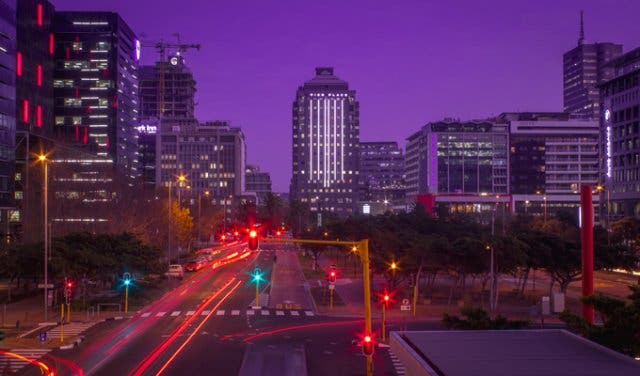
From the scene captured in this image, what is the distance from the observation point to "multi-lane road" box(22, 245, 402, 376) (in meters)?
34.4

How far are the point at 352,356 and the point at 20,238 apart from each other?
252 ft

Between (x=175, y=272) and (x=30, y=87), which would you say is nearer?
(x=175, y=272)

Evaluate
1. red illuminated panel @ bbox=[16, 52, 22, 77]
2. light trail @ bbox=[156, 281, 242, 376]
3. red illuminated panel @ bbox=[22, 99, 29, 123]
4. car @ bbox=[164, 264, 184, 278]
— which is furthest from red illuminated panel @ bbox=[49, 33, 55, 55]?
light trail @ bbox=[156, 281, 242, 376]

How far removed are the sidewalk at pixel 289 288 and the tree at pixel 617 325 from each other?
32.2 m

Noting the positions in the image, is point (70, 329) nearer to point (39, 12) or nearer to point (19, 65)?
point (19, 65)

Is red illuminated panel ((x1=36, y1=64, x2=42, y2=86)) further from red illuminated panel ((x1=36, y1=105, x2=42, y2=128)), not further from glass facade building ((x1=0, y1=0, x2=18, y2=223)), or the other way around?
glass facade building ((x1=0, y1=0, x2=18, y2=223))

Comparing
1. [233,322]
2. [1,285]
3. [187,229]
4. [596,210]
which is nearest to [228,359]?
[233,322]

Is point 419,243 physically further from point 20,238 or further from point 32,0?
point 32,0

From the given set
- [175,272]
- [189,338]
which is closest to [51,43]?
[175,272]

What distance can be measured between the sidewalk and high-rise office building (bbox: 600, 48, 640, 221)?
6306cm

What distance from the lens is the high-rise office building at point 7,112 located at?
10238cm

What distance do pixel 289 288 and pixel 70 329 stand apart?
30139 millimetres

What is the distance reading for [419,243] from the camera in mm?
59031

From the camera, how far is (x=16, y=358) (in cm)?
3684
